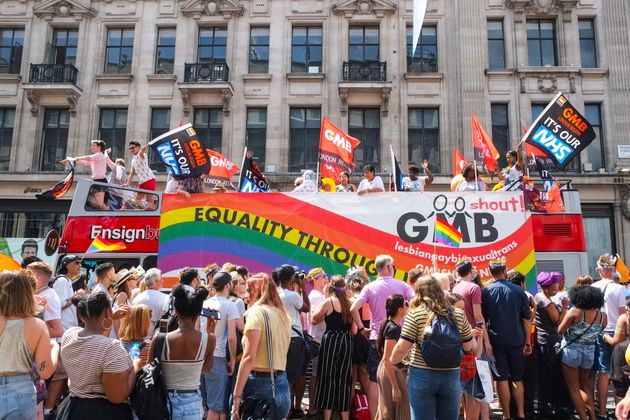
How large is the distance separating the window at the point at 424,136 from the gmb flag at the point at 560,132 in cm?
1027

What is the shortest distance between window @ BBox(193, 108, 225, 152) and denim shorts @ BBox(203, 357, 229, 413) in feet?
56.3

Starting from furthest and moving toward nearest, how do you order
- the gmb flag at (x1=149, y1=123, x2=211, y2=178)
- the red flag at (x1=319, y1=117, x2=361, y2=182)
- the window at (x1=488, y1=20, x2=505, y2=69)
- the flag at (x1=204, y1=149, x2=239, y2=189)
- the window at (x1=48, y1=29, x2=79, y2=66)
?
the window at (x1=48, y1=29, x2=79, y2=66) < the window at (x1=488, y1=20, x2=505, y2=69) < the flag at (x1=204, y1=149, x2=239, y2=189) < the red flag at (x1=319, y1=117, x2=361, y2=182) < the gmb flag at (x1=149, y1=123, x2=211, y2=178)

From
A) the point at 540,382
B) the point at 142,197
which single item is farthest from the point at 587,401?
the point at 142,197

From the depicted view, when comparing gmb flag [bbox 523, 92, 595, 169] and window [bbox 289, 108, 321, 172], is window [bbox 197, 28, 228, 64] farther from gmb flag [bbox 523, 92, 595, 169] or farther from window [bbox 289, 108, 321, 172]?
gmb flag [bbox 523, 92, 595, 169]

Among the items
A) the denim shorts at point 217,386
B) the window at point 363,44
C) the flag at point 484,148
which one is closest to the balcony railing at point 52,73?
the window at point 363,44

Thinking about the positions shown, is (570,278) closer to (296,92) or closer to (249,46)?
(296,92)

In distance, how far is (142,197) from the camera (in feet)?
35.8

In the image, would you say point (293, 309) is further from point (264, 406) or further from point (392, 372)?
point (264, 406)

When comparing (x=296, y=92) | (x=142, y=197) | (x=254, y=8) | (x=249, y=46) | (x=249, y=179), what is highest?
(x=254, y=8)

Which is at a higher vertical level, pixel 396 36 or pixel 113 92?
pixel 396 36

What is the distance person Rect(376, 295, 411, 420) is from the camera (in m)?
5.09

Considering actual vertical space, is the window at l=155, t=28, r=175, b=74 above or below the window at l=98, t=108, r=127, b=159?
above

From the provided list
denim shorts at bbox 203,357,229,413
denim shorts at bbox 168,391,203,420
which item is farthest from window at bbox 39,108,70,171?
denim shorts at bbox 168,391,203,420

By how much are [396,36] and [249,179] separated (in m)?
13.1
